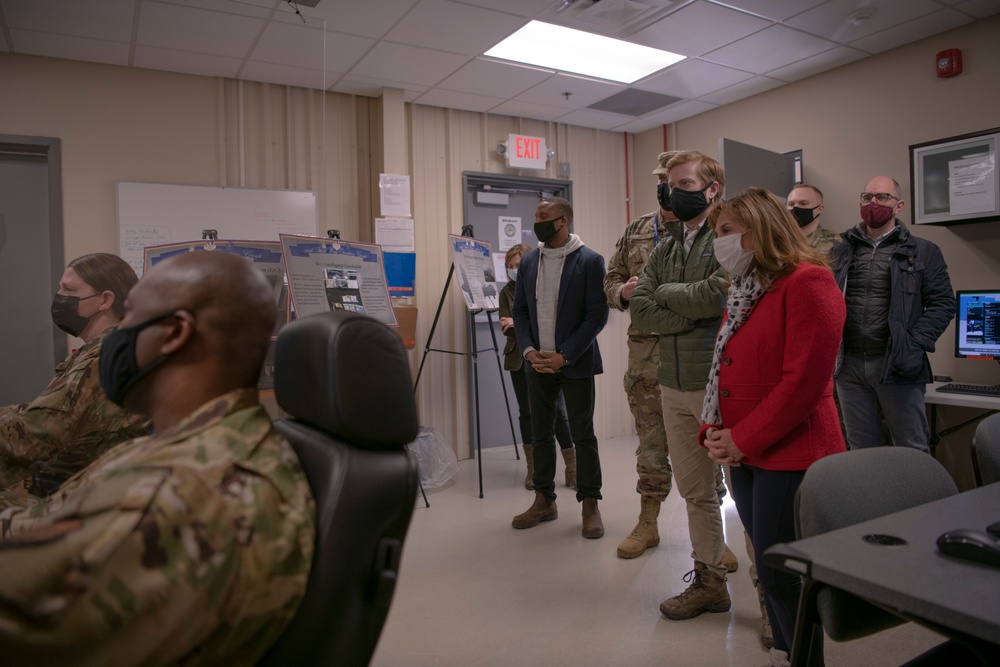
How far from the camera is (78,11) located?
10.9 ft

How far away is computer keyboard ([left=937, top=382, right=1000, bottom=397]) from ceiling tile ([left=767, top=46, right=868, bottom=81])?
2.16m

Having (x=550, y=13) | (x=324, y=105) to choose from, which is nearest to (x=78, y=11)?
→ (x=324, y=105)

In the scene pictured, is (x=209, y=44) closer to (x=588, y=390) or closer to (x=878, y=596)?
(x=588, y=390)

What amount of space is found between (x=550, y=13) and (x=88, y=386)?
2908 mm

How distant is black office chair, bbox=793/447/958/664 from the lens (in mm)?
1263

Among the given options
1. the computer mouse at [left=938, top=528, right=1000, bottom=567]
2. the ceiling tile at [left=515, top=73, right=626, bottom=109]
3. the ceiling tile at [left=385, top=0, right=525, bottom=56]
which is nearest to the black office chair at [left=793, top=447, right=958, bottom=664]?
the computer mouse at [left=938, top=528, right=1000, bottom=567]

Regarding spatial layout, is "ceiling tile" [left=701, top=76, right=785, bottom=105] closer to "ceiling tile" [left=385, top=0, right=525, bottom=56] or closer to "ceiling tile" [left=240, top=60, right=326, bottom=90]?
"ceiling tile" [left=385, top=0, right=525, bottom=56]

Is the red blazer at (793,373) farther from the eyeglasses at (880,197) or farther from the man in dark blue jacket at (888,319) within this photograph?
the eyeglasses at (880,197)

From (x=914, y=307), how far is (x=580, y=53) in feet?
8.06

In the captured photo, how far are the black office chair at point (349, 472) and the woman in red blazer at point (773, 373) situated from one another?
1066mm

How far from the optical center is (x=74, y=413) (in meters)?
1.92

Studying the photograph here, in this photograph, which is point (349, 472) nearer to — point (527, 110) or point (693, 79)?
point (693, 79)

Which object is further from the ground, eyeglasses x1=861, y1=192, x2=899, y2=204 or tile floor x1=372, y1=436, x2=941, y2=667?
eyeglasses x1=861, y1=192, x2=899, y2=204

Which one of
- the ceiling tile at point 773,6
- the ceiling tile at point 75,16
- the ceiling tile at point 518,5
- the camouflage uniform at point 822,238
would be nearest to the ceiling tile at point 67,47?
the ceiling tile at point 75,16
